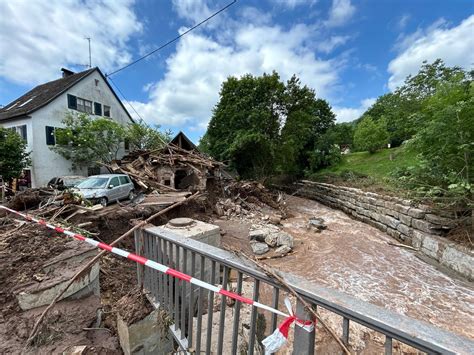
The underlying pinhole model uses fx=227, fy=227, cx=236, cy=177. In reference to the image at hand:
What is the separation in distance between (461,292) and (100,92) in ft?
80.4

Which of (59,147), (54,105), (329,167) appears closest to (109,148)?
(59,147)

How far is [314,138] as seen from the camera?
22.3m

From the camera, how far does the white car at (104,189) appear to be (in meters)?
9.84

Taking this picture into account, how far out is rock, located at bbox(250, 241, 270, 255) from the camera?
23.6ft

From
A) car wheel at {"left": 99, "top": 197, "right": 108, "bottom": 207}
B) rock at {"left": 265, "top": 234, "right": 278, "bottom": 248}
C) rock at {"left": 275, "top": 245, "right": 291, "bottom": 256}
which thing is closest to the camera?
rock at {"left": 275, "top": 245, "right": 291, "bottom": 256}

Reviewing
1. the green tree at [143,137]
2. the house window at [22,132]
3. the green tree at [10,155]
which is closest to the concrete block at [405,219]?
the green tree at [143,137]

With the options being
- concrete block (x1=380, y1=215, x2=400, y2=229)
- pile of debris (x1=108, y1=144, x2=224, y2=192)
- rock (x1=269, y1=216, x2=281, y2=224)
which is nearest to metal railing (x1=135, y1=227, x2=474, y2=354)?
concrete block (x1=380, y1=215, x2=400, y2=229)

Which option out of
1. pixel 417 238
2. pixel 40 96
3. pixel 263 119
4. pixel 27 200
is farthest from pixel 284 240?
pixel 40 96

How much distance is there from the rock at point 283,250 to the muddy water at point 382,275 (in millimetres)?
246

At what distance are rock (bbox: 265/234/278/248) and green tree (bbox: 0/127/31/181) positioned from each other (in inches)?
565

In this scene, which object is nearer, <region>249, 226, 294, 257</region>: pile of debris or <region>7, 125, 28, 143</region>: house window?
<region>249, 226, 294, 257</region>: pile of debris

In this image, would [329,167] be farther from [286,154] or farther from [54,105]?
[54,105]

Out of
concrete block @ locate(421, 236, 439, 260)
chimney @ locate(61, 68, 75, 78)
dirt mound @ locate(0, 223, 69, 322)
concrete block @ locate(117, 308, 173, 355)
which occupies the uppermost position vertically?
chimney @ locate(61, 68, 75, 78)

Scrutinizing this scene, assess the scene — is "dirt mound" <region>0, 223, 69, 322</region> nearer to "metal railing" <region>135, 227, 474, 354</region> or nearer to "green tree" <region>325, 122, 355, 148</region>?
"metal railing" <region>135, 227, 474, 354</region>
